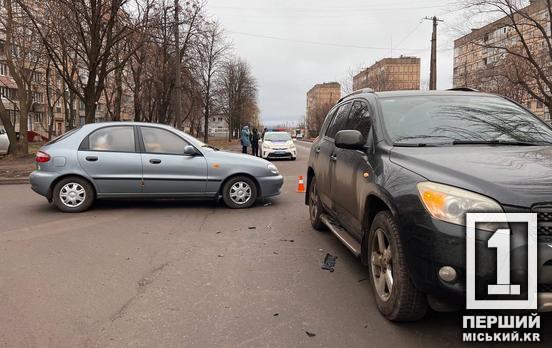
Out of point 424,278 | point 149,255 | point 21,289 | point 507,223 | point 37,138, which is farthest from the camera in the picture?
point 37,138

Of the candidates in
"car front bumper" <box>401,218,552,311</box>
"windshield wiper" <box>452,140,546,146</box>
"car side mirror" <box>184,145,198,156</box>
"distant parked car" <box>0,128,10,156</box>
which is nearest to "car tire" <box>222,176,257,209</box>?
"car side mirror" <box>184,145,198,156</box>

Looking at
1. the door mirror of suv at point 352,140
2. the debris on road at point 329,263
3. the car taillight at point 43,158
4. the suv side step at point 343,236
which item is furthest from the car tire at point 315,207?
the car taillight at point 43,158

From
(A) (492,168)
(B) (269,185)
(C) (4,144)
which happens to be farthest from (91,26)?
(A) (492,168)

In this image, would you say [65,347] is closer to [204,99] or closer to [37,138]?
[204,99]

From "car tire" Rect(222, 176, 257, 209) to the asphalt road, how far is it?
45.5 inches

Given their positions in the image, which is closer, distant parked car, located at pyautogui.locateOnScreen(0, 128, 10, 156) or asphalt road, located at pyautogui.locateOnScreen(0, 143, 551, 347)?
asphalt road, located at pyautogui.locateOnScreen(0, 143, 551, 347)

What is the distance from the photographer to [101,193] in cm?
790

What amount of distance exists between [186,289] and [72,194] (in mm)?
4522

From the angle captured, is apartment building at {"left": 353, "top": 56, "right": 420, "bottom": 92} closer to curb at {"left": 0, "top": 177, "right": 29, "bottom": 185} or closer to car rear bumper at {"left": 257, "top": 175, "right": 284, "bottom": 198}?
curb at {"left": 0, "top": 177, "right": 29, "bottom": 185}

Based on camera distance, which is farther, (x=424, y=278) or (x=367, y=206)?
(x=367, y=206)

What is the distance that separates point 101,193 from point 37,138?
50.8 metres

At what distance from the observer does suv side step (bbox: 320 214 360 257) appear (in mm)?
4273

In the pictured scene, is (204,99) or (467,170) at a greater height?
(204,99)

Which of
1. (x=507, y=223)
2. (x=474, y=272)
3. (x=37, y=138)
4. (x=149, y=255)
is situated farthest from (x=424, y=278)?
(x=37, y=138)
